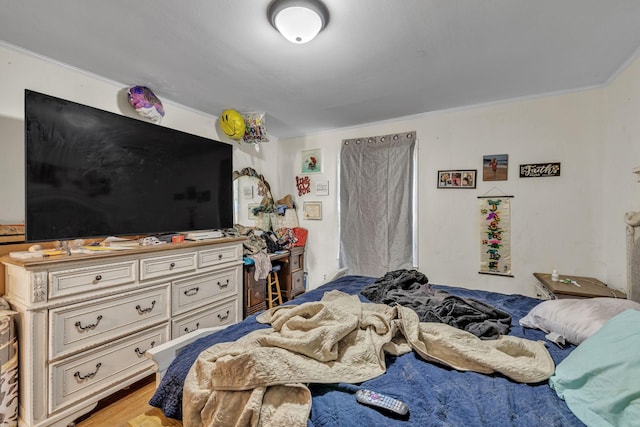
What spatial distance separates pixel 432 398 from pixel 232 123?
Result: 2.86 metres

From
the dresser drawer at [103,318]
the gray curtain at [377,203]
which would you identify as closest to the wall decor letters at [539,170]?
the gray curtain at [377,203]

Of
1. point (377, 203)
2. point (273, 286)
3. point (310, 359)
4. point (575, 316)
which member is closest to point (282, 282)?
point (273, 286)

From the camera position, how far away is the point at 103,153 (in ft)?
6.40

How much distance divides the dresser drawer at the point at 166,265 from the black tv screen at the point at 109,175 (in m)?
0.29

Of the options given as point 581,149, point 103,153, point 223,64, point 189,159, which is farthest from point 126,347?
point 581,149

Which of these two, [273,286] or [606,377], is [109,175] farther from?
[606,377]

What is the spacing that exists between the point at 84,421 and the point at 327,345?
5.96 ft

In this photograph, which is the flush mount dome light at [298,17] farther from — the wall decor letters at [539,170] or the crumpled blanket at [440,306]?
the wall decor letters at [539,170]

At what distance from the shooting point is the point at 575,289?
2145mm

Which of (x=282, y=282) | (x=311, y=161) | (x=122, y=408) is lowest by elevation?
(x=122, y=408)

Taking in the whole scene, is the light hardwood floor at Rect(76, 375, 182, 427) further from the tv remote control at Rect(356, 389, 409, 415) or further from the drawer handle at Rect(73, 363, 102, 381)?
the tv remote control at Rect(356, 389, 409, 415)

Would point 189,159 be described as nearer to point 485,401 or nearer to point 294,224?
point 294,224

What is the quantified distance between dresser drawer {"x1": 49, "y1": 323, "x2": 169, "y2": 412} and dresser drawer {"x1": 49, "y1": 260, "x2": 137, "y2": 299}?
40 centimetres

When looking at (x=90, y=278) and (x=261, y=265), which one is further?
(x=261, y=265)
